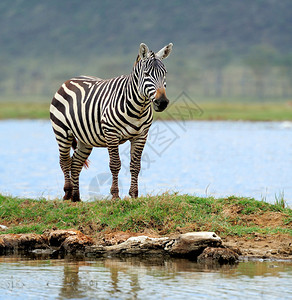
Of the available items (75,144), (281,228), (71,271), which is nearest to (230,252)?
(281,228)

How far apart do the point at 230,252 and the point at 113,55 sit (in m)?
178

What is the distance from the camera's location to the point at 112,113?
1094 cm

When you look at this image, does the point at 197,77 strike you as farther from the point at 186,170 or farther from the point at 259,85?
the point at 186,170

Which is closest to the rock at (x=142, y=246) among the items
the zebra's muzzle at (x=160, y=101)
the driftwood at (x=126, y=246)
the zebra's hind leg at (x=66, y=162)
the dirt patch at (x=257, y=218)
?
the driftwood at (x=126, y=246)

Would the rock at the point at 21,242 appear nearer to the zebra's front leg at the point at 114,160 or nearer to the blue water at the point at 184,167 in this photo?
the zebra's front leg at the point at 114,160

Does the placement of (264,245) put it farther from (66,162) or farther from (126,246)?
(66,162)

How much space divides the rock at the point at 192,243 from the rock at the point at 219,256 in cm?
12

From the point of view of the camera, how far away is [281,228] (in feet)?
32.4

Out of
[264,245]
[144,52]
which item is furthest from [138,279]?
[144,52]

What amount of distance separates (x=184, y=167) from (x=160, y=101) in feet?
47.7

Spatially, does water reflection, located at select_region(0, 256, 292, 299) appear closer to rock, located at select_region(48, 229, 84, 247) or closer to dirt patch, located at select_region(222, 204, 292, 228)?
rock, located at select_region(48, 229, 84, 247)

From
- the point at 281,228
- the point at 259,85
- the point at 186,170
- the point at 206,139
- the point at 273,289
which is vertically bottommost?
the point at 273,289

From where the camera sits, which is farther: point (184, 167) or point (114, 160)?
point (184, 167)

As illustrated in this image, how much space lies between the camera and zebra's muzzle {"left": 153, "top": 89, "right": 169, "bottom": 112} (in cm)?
983
